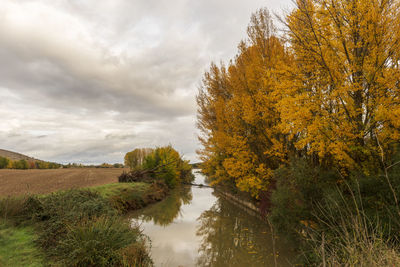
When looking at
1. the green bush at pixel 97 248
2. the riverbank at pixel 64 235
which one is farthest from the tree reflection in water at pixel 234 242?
the green bush at pixel 97 248

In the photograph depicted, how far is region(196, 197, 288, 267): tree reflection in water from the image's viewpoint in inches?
310

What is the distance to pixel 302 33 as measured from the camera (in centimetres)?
798

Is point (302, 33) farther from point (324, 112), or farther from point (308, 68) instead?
point (324, 112)

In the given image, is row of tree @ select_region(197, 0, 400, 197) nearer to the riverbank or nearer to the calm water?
the calm water

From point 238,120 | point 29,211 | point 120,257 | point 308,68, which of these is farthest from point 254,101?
point 29,211

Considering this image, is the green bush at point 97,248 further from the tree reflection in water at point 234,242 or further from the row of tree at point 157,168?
the row of tree at point 157,168

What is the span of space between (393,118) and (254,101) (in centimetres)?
630

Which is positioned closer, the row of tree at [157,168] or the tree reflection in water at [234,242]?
the tree reflection in water at [234,242]

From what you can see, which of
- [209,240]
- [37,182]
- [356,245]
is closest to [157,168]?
[37,182]

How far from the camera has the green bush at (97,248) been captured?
5.22 meters

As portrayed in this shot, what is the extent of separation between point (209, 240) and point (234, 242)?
1.19 metres

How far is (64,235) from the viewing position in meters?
6.10

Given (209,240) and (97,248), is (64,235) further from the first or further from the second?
(209,240)

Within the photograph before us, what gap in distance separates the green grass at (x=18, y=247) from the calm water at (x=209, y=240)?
3.52 m
